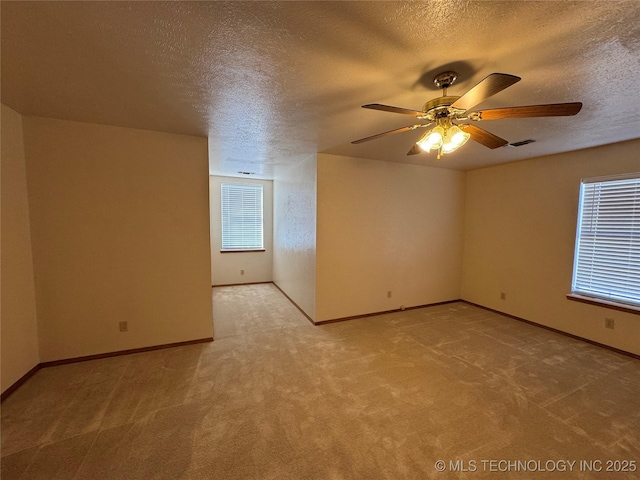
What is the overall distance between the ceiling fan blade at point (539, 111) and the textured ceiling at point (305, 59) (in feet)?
0.93

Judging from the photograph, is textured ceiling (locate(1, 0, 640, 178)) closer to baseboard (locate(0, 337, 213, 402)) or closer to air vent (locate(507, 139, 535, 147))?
air vent (locate(507, 139, 535, 147))

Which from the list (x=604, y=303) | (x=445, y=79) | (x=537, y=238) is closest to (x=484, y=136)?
(x=445, y=79)

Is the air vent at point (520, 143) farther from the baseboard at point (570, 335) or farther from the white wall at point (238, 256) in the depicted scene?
the white wall at point (238, 256)

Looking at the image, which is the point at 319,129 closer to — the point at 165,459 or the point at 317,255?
the point at 317,255

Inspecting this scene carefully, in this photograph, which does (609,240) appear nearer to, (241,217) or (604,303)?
(604,303)

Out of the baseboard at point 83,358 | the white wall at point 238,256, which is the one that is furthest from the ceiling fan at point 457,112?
the white wall at point 238,256

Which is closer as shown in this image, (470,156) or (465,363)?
(465,363)

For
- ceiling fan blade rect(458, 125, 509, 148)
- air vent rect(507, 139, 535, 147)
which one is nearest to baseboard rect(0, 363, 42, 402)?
ceiling fan blade rect(458, 125, 509, 148)

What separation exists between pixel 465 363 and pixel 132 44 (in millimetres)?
3572

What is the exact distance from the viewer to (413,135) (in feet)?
8.88

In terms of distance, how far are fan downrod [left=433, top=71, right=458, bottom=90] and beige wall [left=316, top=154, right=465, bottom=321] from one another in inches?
77.2

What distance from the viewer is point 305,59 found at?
145 cm

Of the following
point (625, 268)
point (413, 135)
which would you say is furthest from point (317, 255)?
point (625, 268)

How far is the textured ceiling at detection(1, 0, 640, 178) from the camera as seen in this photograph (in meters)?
1.14
